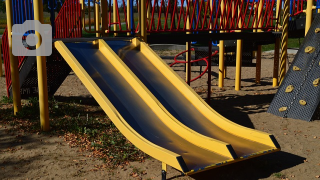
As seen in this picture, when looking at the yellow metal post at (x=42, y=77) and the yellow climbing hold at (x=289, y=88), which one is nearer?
the yellow metal post at (x=42, y=77)

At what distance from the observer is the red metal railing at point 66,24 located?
747cm

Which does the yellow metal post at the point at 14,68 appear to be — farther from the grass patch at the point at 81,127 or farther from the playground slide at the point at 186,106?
the playground slide at the point at 186,106

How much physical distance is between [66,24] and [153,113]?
3.35 m

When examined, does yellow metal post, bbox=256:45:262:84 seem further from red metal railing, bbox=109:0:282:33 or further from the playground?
the playground

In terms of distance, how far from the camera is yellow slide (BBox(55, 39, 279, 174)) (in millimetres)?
4414

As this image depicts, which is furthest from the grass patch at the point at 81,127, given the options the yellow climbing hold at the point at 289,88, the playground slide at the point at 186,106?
the yellow climbing hold at the point at 289,88

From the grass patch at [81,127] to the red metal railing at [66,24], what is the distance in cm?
92

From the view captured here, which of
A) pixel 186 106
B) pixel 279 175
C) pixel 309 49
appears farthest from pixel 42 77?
pixel 309 49

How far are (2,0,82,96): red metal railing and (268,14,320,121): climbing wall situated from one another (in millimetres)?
3930

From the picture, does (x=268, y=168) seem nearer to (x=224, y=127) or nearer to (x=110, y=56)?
(x=224, y=127)

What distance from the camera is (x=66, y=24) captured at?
25.3 ft

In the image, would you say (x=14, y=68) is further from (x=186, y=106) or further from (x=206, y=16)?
(x=206, y=16)

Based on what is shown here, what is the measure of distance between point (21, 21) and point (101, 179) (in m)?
3.86

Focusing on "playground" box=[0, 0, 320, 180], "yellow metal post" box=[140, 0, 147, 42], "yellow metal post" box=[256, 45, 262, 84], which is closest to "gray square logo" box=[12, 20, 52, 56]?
"playground" box=[0, 0, 320, 180]
